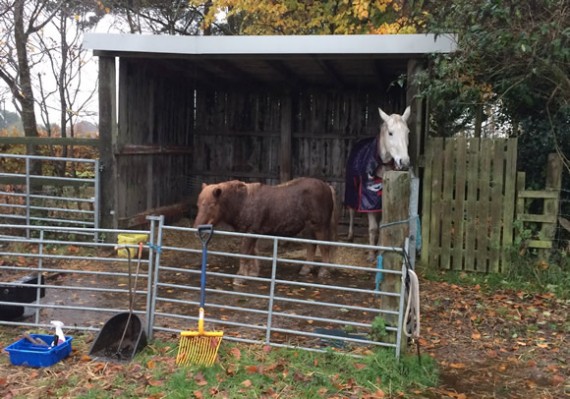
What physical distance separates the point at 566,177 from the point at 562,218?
70 centimetres

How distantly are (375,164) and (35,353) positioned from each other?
5.50 m

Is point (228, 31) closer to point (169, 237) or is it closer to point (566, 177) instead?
point (169, 237)

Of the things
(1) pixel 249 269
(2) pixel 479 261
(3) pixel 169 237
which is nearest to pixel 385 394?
(1) pixel 249 269

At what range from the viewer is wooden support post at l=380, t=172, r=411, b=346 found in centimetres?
445

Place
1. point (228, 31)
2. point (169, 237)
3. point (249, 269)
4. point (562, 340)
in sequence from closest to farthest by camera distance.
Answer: point (562, 340) → point (249, 269) → point (169, 237) → point (228, 31)

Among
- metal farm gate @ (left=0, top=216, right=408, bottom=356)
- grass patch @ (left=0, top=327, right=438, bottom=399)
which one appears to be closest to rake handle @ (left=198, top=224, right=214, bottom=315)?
metal farm gate @ (left=0, top=216, right=408, bottom=356)

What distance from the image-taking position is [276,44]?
757 cm

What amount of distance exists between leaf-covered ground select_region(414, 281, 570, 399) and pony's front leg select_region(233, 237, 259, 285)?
7.28 ft

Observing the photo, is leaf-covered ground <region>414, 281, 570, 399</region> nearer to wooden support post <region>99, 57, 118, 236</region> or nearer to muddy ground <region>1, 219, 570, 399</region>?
muddy ground <region>1, 219, 570, 399</region>

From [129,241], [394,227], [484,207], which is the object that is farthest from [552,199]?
[129,241]

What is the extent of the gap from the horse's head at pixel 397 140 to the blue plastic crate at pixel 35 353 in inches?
188

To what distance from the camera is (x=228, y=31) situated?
58.0 ft

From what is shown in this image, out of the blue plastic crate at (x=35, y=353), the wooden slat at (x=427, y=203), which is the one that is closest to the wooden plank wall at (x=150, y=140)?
the blue plastic crate at (x=35, y=353)

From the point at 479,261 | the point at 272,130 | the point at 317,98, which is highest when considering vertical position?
the point at 317,98
